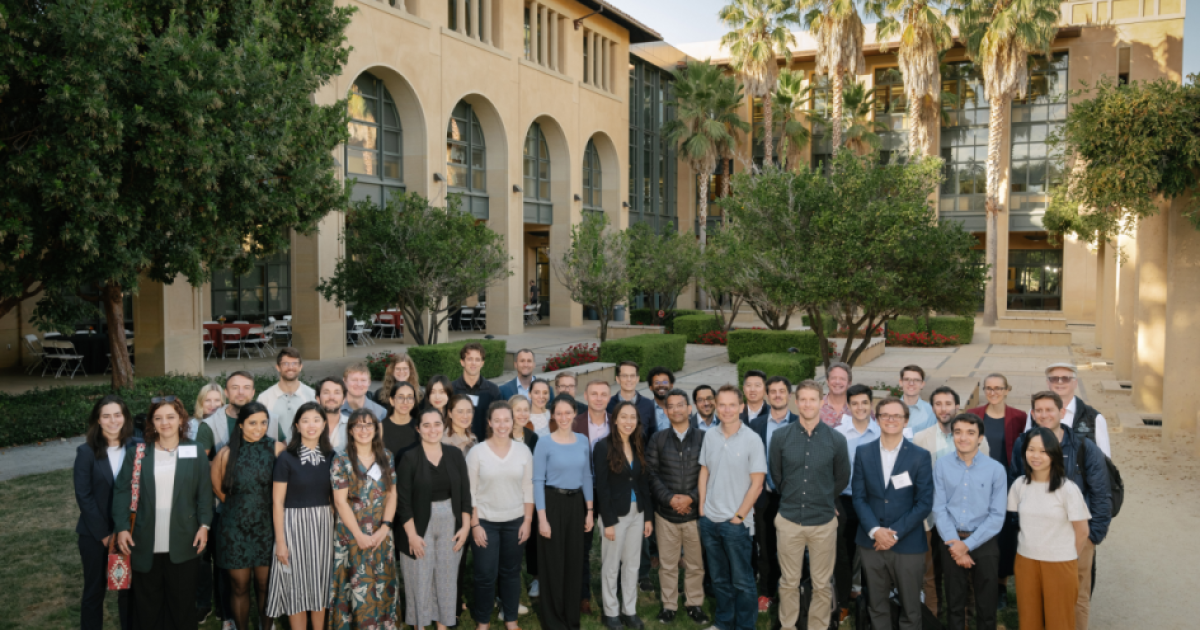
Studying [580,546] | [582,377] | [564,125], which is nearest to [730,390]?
[580,546]

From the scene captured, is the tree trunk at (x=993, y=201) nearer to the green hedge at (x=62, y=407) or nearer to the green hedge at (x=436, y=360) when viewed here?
the green hedge at (x=436, y=360)

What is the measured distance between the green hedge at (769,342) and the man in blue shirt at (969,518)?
14.0 m

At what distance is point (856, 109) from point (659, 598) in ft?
117

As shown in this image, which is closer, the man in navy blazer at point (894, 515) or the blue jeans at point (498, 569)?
the man in navy blazer at point (894, 515)

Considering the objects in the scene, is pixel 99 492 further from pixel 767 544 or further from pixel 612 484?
pixel 767 544

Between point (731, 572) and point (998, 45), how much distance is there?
32504mm

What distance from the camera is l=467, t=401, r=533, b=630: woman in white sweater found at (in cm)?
564

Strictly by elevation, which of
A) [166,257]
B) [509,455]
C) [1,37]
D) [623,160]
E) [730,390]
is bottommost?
[509,455]

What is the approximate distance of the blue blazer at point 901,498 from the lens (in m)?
5.32

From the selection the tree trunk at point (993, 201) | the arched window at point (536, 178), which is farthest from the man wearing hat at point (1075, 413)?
the tree trunk at point (993, 201)

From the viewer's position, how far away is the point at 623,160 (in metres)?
36.2

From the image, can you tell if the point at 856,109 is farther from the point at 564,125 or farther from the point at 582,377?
the point at 582,377

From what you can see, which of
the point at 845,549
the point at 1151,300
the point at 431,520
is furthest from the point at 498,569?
the point at 1151,300

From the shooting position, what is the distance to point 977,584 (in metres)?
5.42
